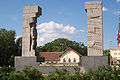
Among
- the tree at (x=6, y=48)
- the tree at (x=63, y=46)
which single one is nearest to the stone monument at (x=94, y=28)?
the tree at (x=6, y=48)

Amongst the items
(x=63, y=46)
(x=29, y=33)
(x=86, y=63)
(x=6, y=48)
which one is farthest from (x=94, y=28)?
(x=63, y=46)

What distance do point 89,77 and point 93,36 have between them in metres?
5.73

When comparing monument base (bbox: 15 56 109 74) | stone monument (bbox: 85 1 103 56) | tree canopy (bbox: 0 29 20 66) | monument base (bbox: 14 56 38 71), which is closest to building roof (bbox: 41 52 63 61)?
tree canopy (bbox: 0 29 20 66)

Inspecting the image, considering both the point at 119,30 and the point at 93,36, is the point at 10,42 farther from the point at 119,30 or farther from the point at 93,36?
the point at 119,30

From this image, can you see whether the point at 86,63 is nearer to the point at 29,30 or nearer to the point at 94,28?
the point at 94,28

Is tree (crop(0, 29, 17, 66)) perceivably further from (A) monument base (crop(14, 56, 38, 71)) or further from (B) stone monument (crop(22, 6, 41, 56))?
(A) monument base (crop(14, 56, 38, 71))

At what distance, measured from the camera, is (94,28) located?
43.2ft

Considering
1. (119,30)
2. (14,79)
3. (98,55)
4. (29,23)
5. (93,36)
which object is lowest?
(14,79)

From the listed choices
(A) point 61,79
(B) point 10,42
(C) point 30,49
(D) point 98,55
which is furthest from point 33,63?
(B) point 10,42

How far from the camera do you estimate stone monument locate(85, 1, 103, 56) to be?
13039 mm

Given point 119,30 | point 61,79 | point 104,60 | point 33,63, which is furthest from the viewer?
point 119,30

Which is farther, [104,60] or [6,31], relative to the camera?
[6,31]

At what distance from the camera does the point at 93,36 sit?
43.1 feet

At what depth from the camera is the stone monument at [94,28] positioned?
13039 millimetres
